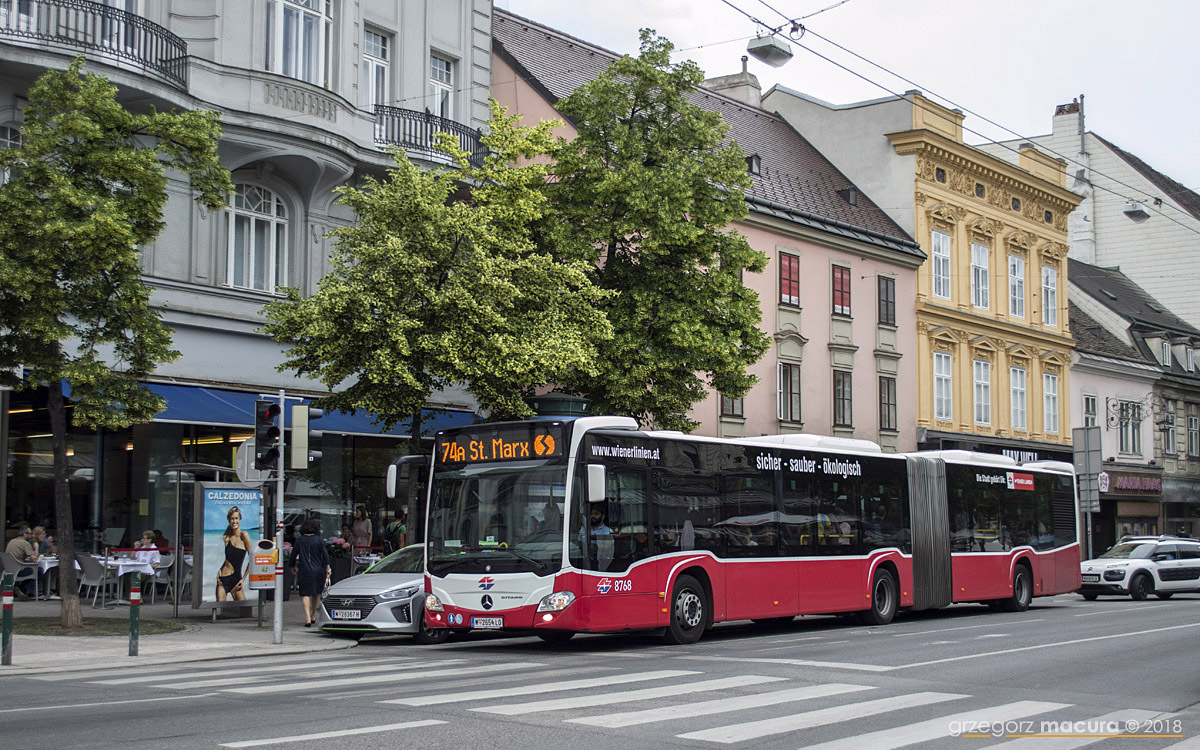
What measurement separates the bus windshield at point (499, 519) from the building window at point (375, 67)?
44.2ft

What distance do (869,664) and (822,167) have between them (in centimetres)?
3316

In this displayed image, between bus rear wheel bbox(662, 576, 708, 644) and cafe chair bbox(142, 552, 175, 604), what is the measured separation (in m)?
9.80

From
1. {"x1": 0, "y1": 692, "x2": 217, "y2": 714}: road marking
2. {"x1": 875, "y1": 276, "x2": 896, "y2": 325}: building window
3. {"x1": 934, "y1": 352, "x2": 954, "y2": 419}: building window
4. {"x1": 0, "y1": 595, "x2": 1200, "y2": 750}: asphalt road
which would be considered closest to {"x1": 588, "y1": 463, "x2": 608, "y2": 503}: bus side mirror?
{"x1": 0, "y1": 595, "x2": 1200, "y2": 750}: asphalt road

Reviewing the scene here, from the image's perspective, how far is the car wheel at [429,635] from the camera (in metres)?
17.9

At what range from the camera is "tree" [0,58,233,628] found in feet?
55.6

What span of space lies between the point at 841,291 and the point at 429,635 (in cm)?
2556

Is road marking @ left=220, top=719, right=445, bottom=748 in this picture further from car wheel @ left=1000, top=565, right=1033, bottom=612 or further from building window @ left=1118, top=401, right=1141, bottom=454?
building window @ left=1118, top=401, right=1141, bottom=454

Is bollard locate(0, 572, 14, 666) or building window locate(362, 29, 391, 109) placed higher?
building window locate(362, 29, 391, 109)

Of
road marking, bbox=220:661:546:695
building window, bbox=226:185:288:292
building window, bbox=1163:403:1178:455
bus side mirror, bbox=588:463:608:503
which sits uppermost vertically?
building window, bbox=226:185:288:292

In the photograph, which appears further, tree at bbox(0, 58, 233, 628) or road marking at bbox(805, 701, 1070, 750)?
tree at bbox(0, 58, 233, 628)

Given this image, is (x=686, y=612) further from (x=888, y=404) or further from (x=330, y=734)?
(x=888, y=404)

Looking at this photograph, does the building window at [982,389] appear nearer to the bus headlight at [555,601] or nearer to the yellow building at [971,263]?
the yellow building at [971,263]

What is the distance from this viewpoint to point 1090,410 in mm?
52344

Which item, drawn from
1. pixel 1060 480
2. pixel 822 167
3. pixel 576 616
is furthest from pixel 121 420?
pixel 822 167
